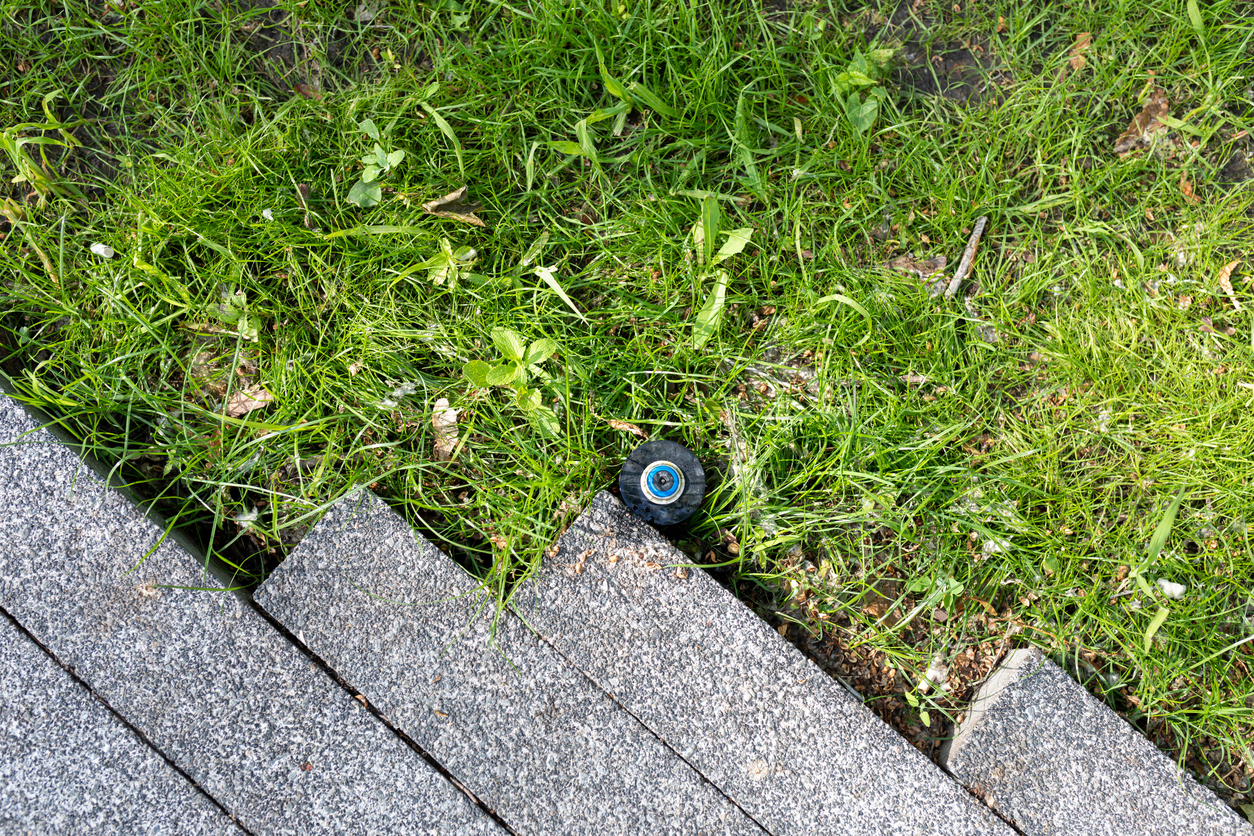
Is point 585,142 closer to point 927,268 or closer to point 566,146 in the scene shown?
point 566,146

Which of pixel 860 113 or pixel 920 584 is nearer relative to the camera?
pixel 920 584

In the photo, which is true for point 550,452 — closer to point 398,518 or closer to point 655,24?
point 398,518

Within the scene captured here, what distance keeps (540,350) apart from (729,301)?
566 millimetres

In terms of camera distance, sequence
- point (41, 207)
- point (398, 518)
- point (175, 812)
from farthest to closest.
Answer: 1. point (41, 207)
2. point (398, 518)
3. point (175, 812)

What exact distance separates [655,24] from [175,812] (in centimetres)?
251

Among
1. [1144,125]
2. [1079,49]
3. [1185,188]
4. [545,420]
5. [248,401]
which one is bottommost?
[248,401]

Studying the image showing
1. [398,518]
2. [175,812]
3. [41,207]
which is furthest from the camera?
[41,207]

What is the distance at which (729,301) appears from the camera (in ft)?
7.07

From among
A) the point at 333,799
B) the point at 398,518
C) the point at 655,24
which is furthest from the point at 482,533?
the point at 655,24

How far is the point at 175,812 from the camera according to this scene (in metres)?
1.88

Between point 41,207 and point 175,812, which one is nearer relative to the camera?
point 175,812

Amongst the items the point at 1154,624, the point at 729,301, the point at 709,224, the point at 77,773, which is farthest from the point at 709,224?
the point at 77,773

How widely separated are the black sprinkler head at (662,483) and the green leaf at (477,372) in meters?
0.44

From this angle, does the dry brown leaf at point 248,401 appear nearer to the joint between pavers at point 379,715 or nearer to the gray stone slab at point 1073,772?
the joint between pavers at point 379,715
